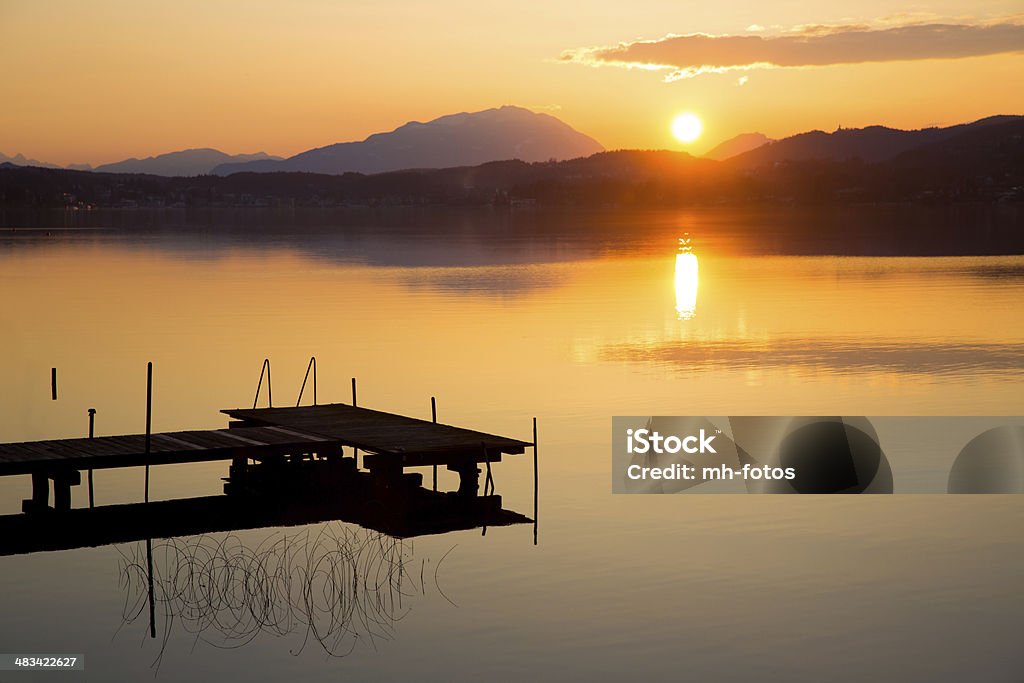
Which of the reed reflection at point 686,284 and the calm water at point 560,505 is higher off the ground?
the reed reflection at point 686,284

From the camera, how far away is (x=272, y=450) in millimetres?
23938

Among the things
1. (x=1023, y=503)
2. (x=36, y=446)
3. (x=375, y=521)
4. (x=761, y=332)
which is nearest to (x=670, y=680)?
(x=375, y=521)

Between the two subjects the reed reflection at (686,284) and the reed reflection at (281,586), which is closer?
the reed reflection at (281,586)

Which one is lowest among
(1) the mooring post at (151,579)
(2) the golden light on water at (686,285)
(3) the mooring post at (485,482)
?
(1) the mooring post at (151,579)

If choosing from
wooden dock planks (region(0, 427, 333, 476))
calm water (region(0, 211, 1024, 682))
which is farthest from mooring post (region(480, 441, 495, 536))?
wooden dock planks (region(0, 427, 333, 476))

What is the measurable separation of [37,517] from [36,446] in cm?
129

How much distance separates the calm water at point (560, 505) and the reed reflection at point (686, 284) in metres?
0.52

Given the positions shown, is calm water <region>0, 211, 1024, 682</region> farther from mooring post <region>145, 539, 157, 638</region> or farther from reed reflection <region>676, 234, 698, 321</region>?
reed reflection <region>676, 234, 698, 321</region>

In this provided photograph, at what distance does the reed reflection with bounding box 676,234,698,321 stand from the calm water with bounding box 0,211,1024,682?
0.52 meters

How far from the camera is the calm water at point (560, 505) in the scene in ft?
55.4

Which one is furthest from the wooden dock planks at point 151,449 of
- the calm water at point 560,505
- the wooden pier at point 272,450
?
the calm water at point 560,505

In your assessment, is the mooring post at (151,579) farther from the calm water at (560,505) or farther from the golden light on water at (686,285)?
the golden light on water at (686,285)

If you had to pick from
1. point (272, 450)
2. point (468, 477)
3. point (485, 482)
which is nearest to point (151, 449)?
point (272, 450)

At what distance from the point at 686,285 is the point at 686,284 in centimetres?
89
